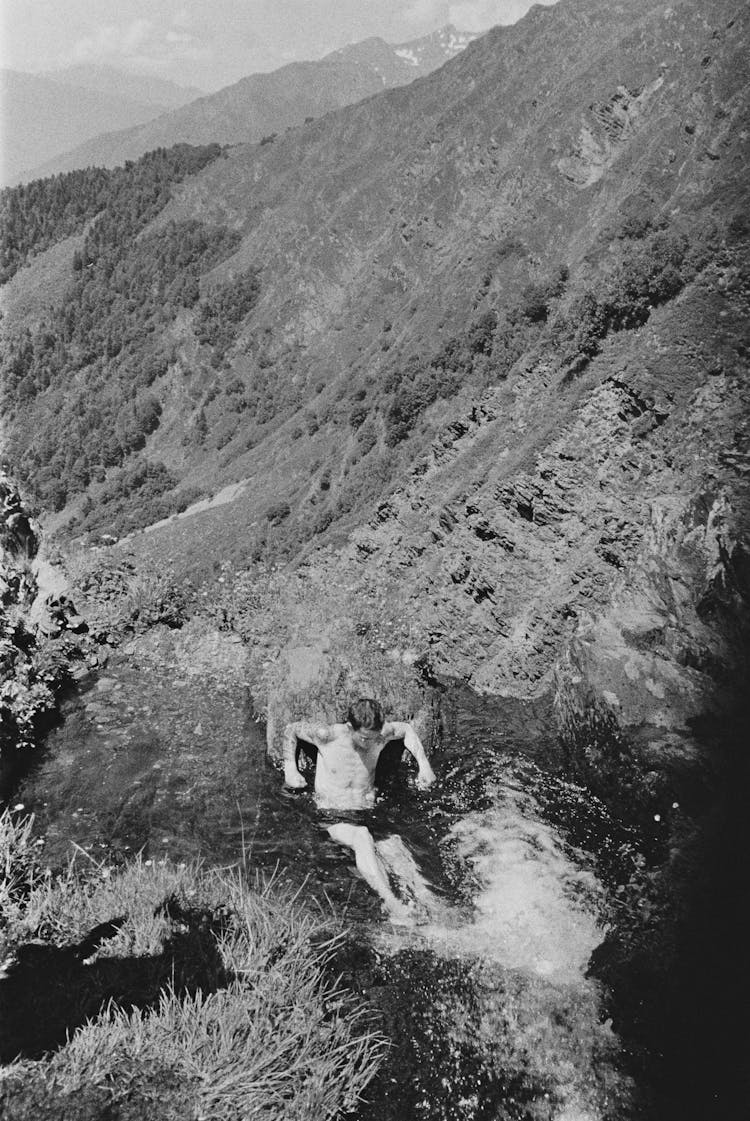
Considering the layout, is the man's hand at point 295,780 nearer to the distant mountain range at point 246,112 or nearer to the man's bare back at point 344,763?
the man's bare back at point 344,763

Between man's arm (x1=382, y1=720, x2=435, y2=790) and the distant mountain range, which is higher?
the distant mountain range

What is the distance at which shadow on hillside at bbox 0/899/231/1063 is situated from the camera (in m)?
4.64

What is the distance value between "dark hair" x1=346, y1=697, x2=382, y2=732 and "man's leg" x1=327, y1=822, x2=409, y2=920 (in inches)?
43.4

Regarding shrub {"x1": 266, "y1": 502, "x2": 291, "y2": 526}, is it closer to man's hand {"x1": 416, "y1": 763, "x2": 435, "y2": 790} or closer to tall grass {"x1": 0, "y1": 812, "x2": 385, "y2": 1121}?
man's hand {"x1": 416, "y1": 763, "x2": 435, "y2": 790}

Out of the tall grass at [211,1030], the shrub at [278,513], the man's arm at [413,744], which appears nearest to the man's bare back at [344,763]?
the man's arm at [413,744]

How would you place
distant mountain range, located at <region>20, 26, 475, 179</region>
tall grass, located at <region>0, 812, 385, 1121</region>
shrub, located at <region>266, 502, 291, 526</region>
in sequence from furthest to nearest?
distant mountain range, located at <region>20, 26, 475, 179</region>
shrub, located at <region>266, 502, 291, 526</region>
tall grass, located at <region>0, 812, 385, 1121</region>

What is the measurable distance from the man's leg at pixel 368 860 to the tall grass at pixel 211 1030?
36.4 inches

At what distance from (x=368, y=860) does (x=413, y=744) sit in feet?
6.66

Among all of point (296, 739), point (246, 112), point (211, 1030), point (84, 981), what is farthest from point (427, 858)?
point (246, 112)

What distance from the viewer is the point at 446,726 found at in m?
9.95

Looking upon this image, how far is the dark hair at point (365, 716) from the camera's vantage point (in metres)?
8.23

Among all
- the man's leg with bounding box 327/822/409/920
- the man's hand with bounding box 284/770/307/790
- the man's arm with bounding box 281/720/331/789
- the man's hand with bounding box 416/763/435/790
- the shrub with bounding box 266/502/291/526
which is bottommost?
the man's hand with bounding box 416/763/435/790

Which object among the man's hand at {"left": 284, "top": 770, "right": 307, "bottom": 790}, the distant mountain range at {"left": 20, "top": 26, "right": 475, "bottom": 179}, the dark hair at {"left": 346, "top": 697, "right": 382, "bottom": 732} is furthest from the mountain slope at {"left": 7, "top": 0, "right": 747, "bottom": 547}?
the distant mountain range at {"left": 20, "top": 26, "right": 475, "bottom": 179}

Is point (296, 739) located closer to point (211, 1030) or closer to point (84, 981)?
point (84, 981)
